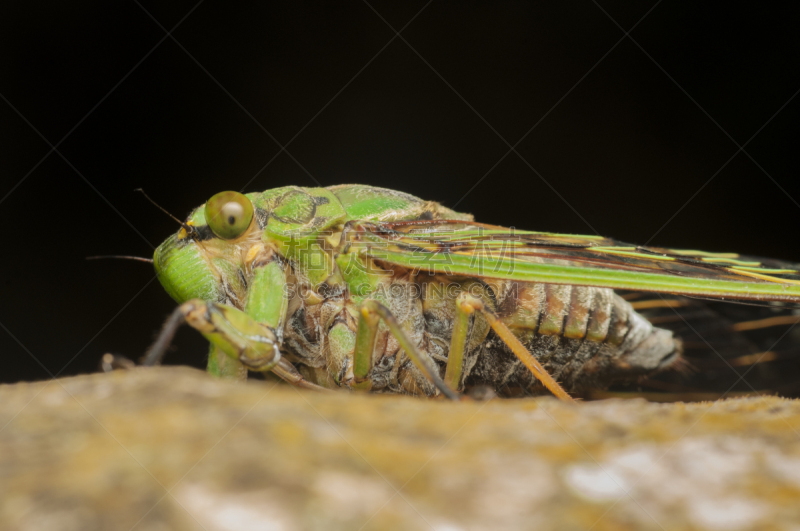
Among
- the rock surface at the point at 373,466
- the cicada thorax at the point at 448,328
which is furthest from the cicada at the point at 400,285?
the rock surface at the point at 373,466

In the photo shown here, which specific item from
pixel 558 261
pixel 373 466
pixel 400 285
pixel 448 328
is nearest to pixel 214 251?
pixel 400 285

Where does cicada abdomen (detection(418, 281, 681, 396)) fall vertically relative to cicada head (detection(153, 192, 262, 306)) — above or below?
above

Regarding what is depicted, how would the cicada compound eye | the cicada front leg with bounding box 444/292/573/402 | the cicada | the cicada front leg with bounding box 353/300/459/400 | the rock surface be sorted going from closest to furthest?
the rock surface < the cicada front leg with bounding box 353/300/459/400 < the cicada front leg with bounding box 444/292/573/402 < the cicada < the cicada compound eye

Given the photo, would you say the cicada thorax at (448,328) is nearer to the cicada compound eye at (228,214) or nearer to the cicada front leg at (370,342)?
the cicada front leg at (370,342)

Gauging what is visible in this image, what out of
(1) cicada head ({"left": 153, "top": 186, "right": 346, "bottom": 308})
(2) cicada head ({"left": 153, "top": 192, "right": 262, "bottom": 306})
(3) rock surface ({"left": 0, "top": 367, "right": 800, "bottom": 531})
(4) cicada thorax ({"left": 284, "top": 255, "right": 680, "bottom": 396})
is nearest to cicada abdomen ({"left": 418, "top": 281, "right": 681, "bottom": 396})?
(4) cicada thorax ({"left": 284, "top": 255, "right": 680, "bottom": 396})

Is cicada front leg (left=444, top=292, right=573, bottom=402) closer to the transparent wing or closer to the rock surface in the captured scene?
Result: the transparent wing

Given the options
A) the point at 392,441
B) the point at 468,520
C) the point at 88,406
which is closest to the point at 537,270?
the point at 392,441

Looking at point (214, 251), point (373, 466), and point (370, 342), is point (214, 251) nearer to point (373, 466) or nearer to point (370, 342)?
point (370, 342)
